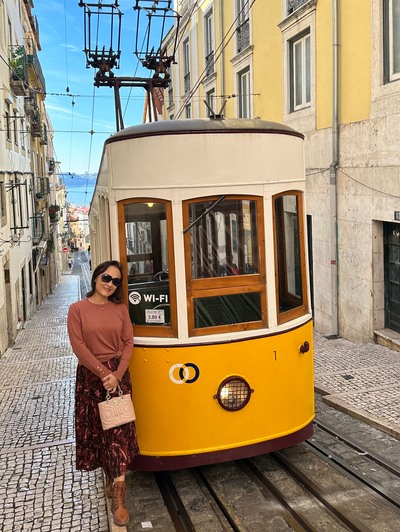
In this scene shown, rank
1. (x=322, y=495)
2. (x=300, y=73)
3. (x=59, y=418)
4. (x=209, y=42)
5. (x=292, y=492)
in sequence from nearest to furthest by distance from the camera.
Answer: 1. (x=322, y=495)
2. (x=292, y=492)
3. (x=59, y=418)
4. (x=300, y=73)
5. (x=209, y=42)

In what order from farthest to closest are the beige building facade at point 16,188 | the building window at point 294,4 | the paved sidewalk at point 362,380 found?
the beige building facade at point 16,188, the building window at point 294,4, the paved sidewalk at point 362,380

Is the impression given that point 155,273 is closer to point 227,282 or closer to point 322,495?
point 227,282

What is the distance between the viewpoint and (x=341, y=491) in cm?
446

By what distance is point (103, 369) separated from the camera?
405cm

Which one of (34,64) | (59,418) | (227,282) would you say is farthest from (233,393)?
(34,64)

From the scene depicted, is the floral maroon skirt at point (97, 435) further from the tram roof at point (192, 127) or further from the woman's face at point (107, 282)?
the tram roof at point (192, 127)

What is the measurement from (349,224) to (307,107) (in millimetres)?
3324

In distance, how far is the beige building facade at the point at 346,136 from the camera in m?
9.39

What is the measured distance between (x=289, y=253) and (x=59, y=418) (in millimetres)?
3950

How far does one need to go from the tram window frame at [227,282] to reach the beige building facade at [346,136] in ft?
17.3

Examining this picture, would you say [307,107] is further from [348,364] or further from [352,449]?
[352,449]

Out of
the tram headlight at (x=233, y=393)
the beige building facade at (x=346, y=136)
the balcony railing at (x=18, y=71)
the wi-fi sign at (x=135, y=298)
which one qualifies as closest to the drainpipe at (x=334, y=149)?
the beige building facade at (x=346, y=136)

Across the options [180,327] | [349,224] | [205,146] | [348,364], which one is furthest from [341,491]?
[349,224]

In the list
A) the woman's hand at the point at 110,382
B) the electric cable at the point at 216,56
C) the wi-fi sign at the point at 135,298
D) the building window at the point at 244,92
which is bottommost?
the woman's hand at the point at 110,382
